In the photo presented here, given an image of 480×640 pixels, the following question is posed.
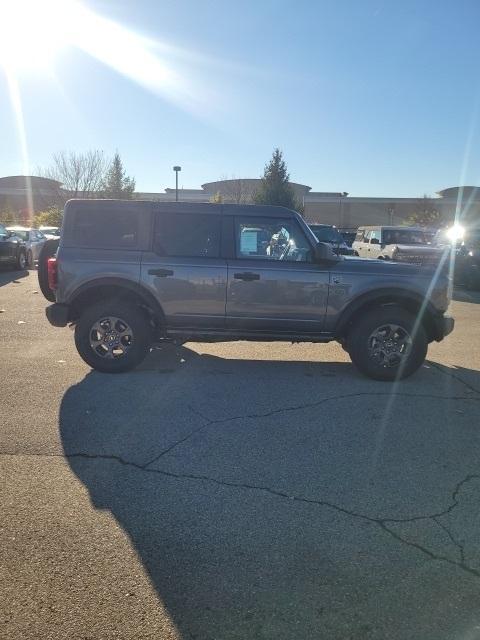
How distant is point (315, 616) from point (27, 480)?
214 cm

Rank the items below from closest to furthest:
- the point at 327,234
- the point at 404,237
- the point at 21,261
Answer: the point at 404,237 < the point at 21,261 < the point at 327,234

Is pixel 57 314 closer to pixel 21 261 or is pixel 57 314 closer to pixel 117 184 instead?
pixel 21 261

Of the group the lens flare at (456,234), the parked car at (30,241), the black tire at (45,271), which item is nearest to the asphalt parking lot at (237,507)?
the black tire at (45,271)

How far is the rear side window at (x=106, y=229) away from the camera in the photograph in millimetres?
6121

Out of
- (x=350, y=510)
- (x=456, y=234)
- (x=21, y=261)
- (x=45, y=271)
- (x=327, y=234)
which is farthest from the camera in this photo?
(x=327, y=234)

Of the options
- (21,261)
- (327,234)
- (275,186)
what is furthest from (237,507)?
(275,186)

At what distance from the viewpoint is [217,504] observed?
334 centimetres

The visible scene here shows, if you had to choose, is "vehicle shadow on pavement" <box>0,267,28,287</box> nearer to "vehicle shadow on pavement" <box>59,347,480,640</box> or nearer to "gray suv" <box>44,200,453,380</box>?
"gray suv" <box>44,200,453,380</box>

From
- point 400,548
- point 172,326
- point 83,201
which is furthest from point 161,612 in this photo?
point 83,201

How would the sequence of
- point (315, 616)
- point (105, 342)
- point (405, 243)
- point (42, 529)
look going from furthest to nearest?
point (405, 243)
point (105, 342)
point (42, 529)
point (315, 616)

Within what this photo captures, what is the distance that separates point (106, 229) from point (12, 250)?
12447mm

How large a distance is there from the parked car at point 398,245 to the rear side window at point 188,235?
33.1 feet

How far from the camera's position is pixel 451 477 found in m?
3.75

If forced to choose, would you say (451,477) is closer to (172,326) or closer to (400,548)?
(400,548)
